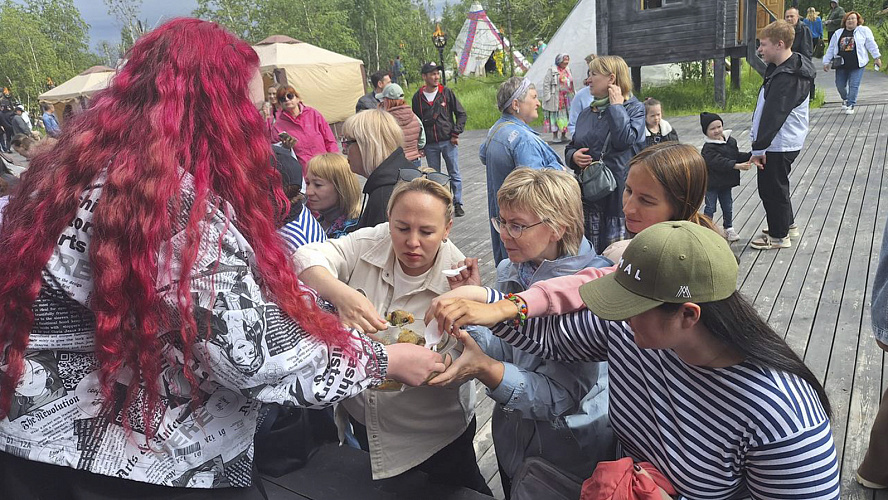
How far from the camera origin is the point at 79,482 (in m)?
1.47

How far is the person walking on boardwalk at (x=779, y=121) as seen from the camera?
527 centimetres

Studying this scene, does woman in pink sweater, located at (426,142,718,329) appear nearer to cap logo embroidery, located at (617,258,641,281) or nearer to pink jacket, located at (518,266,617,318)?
pink jacket, located at (518,266,617,318)

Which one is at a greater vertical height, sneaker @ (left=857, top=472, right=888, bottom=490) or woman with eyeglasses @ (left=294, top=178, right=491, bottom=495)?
woman with eyeglasses @ (left=294, top=178, right=491, bottom=495)

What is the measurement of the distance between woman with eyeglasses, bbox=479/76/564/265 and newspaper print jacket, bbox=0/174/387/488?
328 centimetres

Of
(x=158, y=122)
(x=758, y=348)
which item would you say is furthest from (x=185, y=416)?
(x=758, y=348)

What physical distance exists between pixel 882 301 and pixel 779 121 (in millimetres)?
3658

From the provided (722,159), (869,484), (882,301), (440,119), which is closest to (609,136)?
(722,159)

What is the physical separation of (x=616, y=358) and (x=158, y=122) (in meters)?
1.33

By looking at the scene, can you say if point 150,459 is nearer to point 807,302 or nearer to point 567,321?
point 567,321

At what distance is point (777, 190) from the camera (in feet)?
18.6

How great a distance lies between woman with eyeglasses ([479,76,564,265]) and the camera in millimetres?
4570

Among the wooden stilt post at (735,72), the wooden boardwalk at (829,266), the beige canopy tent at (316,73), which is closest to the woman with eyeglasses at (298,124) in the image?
the wooden boardwalk at (829,266)

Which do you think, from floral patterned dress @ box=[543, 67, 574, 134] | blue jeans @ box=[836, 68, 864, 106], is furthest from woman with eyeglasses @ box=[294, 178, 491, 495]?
blue jeans @ box=[836, 68, 864, 106]

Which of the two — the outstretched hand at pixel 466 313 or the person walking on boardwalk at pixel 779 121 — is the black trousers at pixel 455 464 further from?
the person walking on boardwalk at pixel 779 121
